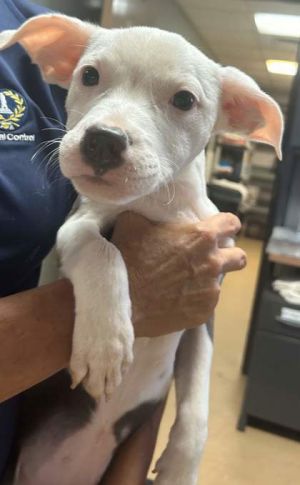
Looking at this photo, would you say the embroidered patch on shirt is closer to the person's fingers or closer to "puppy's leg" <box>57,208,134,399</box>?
"puppy's leg" <box>57,208,134,399</box>

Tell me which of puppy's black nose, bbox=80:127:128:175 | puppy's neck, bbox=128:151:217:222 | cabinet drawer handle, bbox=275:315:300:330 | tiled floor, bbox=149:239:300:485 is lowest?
tiled floor, bbox=149:239:300:485

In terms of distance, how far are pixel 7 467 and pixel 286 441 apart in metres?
1.74

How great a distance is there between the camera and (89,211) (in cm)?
100

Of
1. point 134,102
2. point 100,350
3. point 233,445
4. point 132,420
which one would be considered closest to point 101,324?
point 100,350

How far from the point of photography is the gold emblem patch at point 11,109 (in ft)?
2.80

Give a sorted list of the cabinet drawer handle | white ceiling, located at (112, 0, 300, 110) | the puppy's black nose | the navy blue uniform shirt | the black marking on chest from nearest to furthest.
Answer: the puppy's black nose → the navy blue uniform shirt → the black marking on chest → the cabinet drawer handle → white ceiling, located at (112, 0, 300, 110)

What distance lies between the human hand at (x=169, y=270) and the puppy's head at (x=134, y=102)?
0.11 m

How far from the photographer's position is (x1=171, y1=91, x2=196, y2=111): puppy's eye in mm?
868

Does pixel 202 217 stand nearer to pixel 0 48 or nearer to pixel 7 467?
pixel 0 48

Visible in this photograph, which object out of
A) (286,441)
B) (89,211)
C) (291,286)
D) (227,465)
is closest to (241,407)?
(286,441)

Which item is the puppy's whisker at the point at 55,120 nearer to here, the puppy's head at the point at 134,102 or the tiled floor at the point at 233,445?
the puppy's head at the point at 134,102

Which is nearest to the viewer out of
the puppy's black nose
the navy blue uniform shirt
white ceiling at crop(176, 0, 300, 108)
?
the puppy's black nose

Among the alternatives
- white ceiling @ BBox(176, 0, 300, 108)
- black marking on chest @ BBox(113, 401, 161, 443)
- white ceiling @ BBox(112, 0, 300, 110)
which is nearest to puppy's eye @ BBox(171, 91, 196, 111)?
black marking on chest @ BBox(113, 401, 161, 443)

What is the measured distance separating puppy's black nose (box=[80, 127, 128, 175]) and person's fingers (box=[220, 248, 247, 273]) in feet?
1.12
